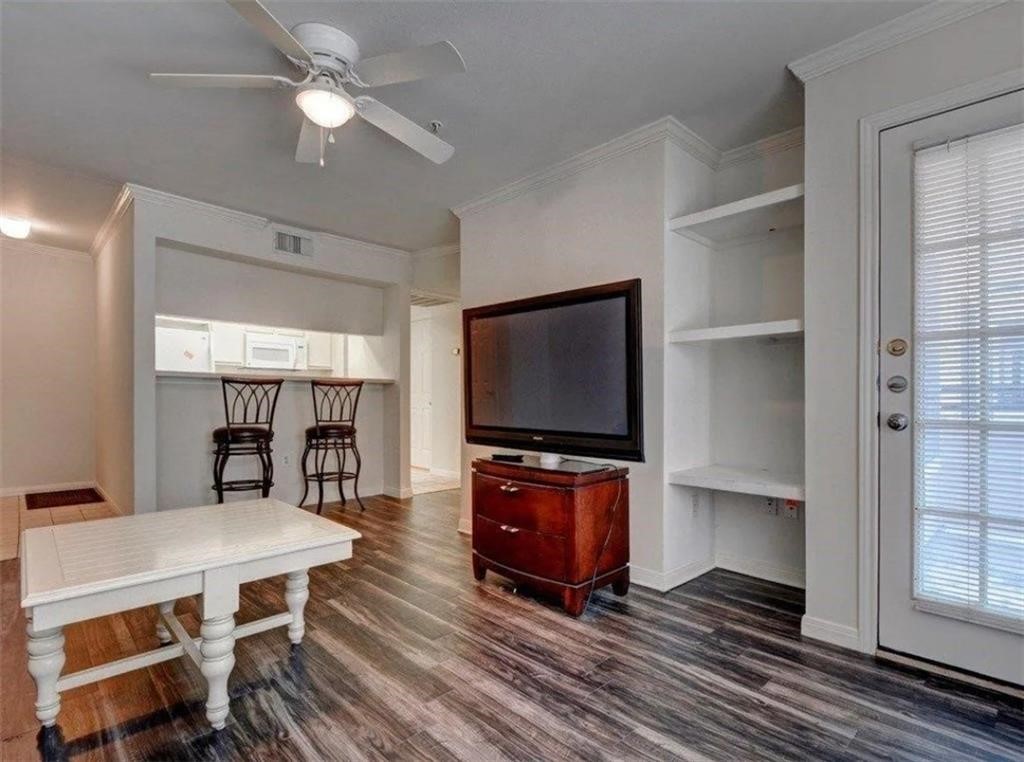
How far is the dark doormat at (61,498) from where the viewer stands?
182 inches

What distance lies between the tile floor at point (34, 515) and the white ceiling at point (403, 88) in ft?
8.17

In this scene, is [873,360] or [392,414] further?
[392,414]

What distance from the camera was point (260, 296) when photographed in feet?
15.0

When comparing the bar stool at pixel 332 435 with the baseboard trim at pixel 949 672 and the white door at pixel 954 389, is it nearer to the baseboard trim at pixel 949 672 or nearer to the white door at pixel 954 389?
the baseboard trim at pixel 949 672

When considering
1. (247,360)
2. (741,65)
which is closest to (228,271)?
(247,360)

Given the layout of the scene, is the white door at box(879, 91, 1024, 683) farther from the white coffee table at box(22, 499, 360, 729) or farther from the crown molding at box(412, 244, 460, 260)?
the crown molding at box(412, 244, 460, 260)

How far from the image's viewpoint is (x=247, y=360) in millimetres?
5938

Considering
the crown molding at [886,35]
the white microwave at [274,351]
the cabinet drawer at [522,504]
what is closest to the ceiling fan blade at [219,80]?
the cabinet drawer at [522,504]

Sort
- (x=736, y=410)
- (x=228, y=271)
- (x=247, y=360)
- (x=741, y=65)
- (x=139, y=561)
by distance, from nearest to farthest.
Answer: (x=139, y=561) < (x=741, y=65) < (x=736, y=410) < (x=228, y=271) < (x=247, y=360)

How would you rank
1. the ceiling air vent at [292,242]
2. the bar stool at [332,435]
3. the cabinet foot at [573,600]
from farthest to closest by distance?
the bar stool at [332,435]
the ceiling air vent at [292,242]
the cabinet foot at [573,600]

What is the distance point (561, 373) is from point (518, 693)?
1.65 m

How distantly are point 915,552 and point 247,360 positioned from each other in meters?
6.19

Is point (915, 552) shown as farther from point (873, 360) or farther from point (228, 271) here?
point (228, 271)

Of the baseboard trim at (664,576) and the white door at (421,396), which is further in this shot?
the white door at (421,396)
